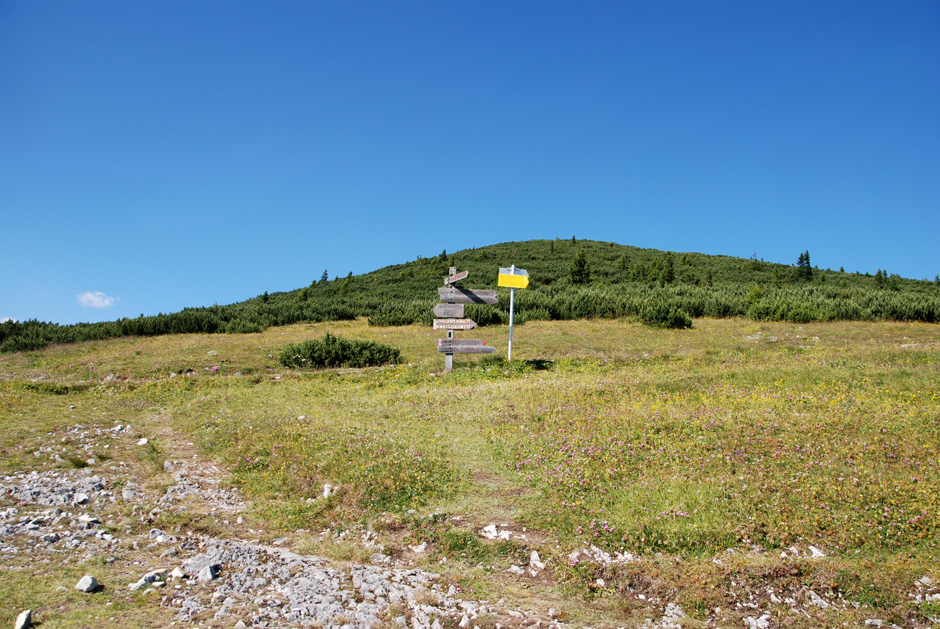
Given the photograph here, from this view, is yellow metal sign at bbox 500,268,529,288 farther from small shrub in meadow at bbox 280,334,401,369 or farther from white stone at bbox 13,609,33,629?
white stone at bbox 13,609,33,629

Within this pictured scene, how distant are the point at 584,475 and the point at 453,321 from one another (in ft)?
36.8

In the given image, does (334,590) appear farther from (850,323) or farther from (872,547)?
(850,323)

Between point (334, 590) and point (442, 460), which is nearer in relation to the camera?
point (334, 590)

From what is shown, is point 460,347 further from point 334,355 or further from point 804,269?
point 804,269

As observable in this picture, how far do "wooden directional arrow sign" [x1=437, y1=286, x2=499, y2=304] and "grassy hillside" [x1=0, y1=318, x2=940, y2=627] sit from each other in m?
3.29

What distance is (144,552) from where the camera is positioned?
18.9 feet

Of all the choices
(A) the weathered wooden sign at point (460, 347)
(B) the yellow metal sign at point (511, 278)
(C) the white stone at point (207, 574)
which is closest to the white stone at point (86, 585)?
(C) the white stone at point (207, 574)

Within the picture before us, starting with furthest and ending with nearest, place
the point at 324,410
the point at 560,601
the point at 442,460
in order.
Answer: the point at 324,410 → the point at 442,460 → the point at 560,601

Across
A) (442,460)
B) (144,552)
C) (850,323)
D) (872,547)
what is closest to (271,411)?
(442,460)

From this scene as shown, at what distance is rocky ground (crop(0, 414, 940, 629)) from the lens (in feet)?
14.8

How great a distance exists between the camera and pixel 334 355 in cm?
2048

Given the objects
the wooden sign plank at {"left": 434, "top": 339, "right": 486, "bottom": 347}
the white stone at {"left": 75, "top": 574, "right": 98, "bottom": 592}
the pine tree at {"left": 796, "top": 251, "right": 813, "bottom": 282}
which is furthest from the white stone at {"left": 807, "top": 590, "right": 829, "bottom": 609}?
the pine tree at {"left": 796, "top": 251, "right": 813, "bottom": 282}

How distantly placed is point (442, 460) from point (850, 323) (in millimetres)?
28688

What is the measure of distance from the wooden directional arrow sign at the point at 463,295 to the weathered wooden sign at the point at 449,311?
282 mm
